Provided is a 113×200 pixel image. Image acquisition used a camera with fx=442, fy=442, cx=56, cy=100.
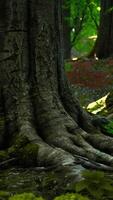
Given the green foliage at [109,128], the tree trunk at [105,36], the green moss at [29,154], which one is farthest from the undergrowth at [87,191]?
the tree trunk at [105,36]

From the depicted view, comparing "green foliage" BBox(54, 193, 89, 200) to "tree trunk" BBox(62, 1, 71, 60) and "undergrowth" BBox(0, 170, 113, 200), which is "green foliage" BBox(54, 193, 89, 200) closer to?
"undergrowth" BBox(0, 170, 113, 200)

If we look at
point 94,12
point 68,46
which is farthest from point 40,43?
point 94,12

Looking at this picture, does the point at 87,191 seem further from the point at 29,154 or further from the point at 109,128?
the point at 109,128

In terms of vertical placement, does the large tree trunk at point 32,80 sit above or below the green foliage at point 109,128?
above

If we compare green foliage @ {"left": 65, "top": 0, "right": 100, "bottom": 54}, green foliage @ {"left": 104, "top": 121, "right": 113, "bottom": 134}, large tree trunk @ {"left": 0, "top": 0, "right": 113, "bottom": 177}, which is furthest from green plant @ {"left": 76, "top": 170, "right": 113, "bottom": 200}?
green foliage @ {"left": 65, "top": 0, "right": 100, "bottom": 54}

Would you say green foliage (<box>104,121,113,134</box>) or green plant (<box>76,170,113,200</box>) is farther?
green foliage (<box>104,121,113,134</box>)

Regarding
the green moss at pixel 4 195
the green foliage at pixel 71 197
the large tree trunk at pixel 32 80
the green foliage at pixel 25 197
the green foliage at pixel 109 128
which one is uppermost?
the large tree trunk at pixel 32 80

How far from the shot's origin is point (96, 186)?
5.05 m

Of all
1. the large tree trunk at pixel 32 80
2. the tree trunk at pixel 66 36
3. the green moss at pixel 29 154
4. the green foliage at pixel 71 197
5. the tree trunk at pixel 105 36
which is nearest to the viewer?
the green foliage at pixel 71 197

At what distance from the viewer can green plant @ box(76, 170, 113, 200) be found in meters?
4.91

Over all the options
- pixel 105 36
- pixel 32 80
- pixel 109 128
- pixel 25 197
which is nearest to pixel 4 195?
pixel 25 197

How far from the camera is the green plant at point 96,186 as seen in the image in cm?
491

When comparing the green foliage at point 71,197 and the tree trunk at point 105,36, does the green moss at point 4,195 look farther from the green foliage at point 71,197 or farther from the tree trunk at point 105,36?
the tree trunk at point 105,36

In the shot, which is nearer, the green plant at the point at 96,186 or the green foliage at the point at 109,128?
the green plant at the point at 96,186
